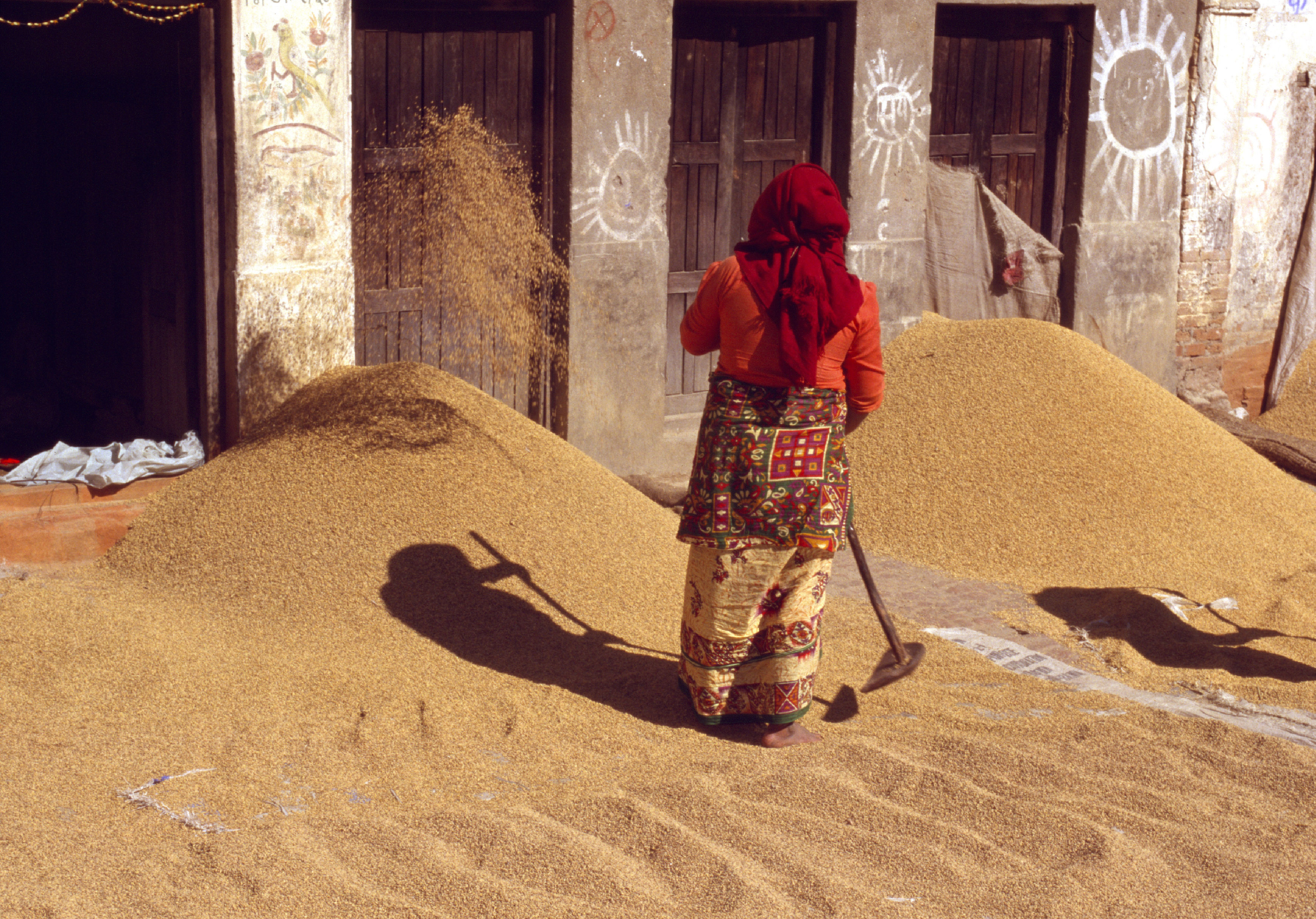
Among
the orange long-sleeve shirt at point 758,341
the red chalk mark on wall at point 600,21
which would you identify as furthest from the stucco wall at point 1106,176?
the orange long-sleeve shirt at point 758,341

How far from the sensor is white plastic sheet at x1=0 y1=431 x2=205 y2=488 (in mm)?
5480

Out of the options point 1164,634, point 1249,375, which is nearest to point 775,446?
point 1164,634

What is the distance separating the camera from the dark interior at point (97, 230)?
6.04 m

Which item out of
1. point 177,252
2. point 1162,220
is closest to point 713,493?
point 177,252

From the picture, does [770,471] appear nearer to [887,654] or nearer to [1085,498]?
[887,654]

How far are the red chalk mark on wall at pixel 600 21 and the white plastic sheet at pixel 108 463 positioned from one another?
2554mm

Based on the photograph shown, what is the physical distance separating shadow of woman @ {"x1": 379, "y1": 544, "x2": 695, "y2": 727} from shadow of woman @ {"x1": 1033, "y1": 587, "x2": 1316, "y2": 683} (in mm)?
1671

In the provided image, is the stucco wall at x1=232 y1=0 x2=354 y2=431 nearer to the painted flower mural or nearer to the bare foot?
the painted flower mural

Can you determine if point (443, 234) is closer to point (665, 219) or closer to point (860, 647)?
point (665, 219)

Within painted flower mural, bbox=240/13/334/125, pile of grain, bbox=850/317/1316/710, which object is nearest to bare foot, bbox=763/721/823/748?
pile of grain, bbox=850/317/1316/710

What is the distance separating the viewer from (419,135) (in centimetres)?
633

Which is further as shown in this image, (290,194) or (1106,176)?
(1106,176)

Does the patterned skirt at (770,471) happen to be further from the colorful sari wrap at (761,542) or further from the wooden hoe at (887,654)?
the wooden hoe at (887,654)

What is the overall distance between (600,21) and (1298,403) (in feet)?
18.4
